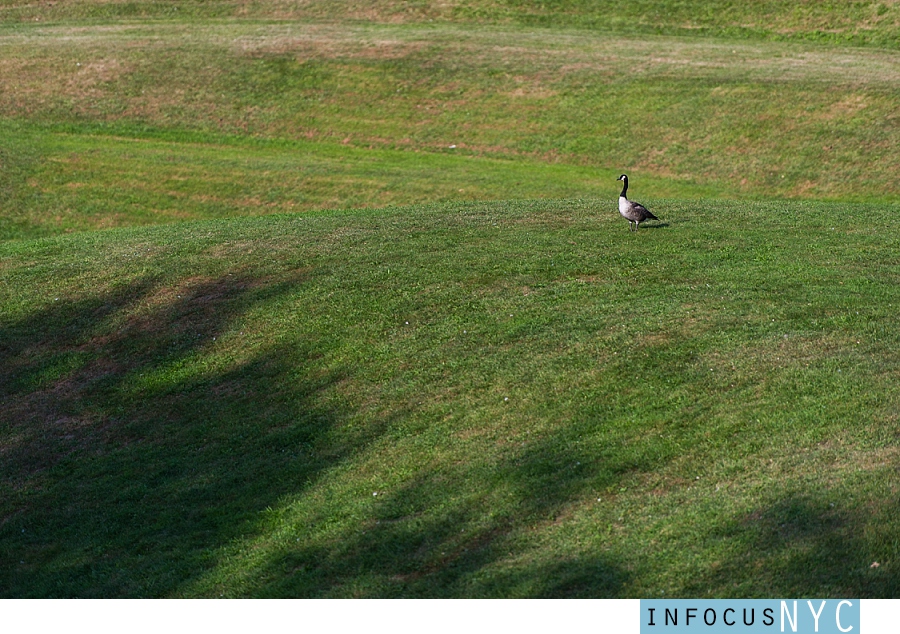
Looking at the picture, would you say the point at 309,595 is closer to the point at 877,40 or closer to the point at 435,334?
the point at 435,334

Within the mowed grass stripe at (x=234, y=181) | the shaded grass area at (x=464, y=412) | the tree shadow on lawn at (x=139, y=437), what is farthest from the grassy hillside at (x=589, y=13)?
the tree shadow on lawn at (x=139, y=437)

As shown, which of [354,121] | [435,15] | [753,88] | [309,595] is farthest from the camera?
[435,15]

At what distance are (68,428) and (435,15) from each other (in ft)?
165

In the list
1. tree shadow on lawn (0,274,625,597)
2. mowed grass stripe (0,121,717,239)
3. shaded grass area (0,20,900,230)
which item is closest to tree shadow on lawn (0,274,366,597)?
tree shadow on lawn (0,274,625,597)

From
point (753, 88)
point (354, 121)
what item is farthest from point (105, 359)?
point (753, 88)

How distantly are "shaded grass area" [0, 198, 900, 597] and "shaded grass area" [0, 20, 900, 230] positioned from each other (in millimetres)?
15702

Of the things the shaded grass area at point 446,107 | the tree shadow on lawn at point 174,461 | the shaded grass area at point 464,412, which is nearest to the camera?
the shaded grass area at point 464,412

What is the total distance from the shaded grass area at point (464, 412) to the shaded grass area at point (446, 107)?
51.5 ft

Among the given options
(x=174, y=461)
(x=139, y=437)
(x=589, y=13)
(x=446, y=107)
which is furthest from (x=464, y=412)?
(x=589, y=13)

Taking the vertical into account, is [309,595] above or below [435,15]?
below

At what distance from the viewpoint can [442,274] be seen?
21.2m

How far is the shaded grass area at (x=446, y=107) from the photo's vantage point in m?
40.3

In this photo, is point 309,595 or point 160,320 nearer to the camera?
point 309,595

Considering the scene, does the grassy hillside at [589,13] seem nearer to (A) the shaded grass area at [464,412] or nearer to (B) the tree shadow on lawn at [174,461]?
(A) the shaded grass area at [464,412]
